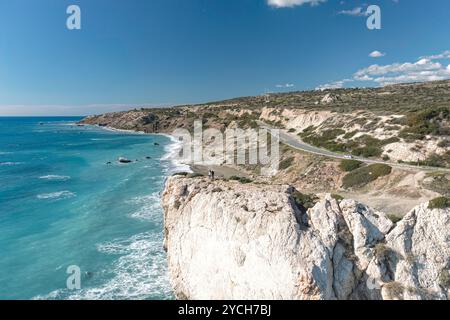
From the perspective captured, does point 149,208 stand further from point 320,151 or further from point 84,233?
point 320,151

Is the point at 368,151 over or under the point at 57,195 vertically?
over

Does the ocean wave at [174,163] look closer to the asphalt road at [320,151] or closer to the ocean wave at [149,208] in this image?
the ocean wave at [149,208]

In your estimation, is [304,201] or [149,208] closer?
[304,201]

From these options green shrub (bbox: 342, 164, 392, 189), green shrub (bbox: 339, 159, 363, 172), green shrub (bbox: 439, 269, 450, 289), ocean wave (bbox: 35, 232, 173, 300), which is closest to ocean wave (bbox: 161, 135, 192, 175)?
ocean wave (bbox: 35, 232, 173, 300)

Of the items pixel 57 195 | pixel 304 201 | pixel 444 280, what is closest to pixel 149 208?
pixel 57 195
